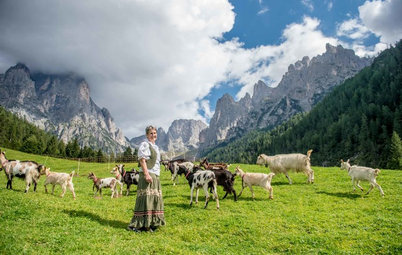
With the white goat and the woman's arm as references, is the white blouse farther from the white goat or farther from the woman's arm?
the white goat

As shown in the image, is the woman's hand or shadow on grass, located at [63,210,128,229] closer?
the woman's hand

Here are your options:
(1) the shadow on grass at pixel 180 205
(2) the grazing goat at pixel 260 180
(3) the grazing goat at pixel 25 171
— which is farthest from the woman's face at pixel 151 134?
(3) the grazing goat at pixel 25 171

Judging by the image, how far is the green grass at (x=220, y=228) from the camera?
7223 millimetres

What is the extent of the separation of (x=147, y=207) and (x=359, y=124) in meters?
136

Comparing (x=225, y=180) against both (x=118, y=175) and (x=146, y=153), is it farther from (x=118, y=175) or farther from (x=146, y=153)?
(x=118, y=175)

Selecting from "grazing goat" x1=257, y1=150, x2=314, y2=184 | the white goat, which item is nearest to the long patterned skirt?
the white goat

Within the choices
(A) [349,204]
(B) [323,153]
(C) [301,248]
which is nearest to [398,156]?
(B) [323,153]

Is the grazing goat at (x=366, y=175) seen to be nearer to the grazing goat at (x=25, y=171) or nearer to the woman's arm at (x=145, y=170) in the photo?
the woman's arm at (x=145, y=170)

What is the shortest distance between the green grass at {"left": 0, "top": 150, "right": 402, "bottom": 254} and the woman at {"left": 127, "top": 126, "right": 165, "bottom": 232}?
17.9 inches

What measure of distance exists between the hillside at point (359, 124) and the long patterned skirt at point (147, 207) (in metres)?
90.9

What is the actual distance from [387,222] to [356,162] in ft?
355

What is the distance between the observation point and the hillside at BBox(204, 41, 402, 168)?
3797 inches

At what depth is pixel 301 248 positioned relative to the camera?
7.95 meters

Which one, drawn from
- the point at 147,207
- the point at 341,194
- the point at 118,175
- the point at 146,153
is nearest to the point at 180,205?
the point at 147,207
